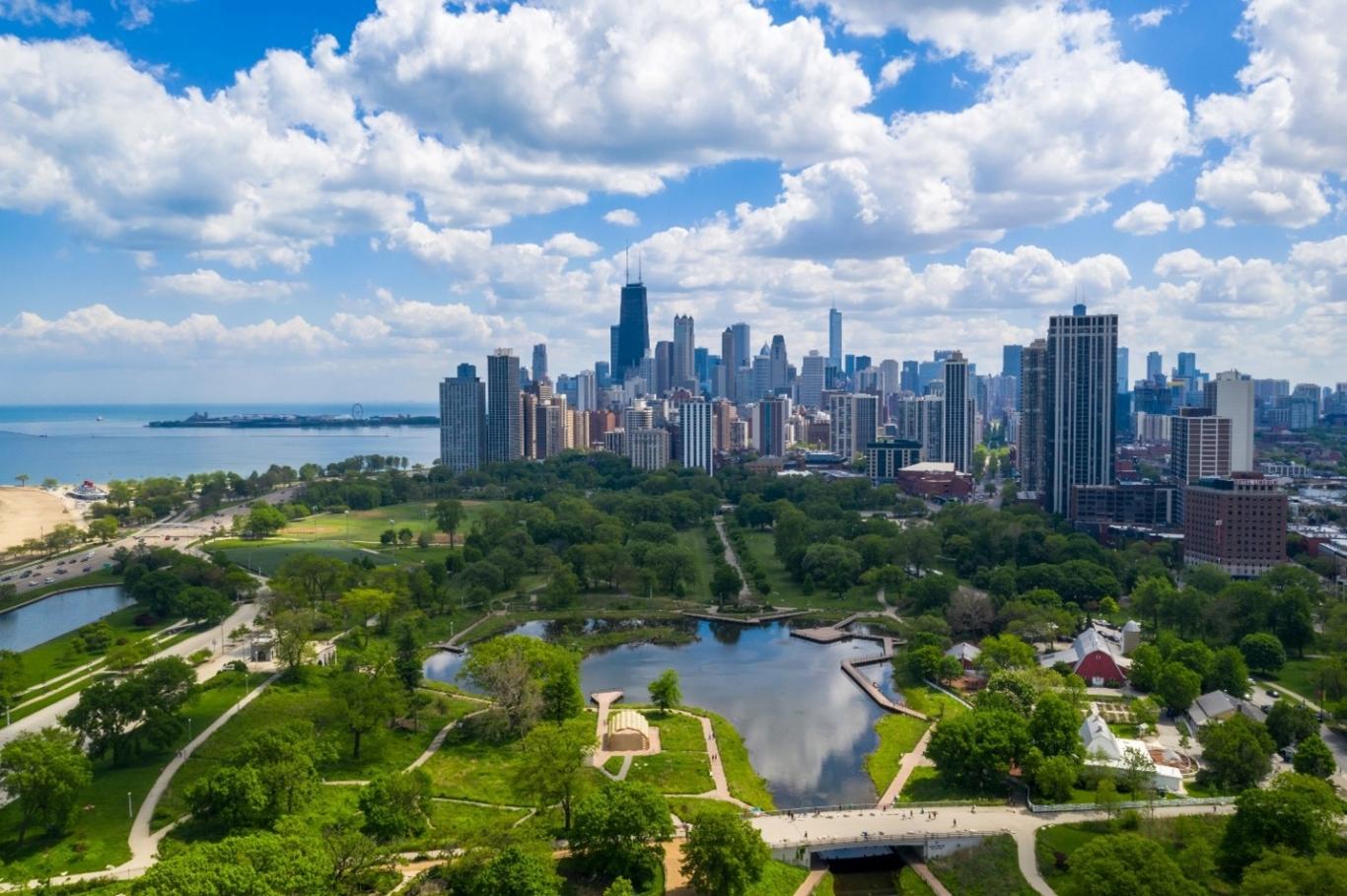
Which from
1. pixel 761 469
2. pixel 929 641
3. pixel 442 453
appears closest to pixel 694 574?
pixel 929 641

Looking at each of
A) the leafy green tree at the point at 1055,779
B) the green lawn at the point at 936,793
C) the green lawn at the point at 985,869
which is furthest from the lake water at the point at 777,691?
the leafy green tree at the point at 1055,779

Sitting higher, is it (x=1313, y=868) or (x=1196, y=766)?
(x=1313, y=868)

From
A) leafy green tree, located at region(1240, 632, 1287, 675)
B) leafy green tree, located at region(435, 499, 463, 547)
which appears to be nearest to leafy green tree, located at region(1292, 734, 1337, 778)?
leafy green tree, located at region(1240, 632, 1287, 675)

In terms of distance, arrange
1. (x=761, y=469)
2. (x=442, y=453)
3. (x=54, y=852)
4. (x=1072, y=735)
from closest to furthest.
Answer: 1. (x=54, y=852)
2. (x=1072, y=735)
3. (x=761, y=469)
4. (x=442, y=453)

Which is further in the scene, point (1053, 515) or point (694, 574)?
point (1053, 515)

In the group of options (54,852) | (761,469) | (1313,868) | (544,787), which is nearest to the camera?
(1313,868)

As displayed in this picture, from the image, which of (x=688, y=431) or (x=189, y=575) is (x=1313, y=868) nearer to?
(x=189, y=575)

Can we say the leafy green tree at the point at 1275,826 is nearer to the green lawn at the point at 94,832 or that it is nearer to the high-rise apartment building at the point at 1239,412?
the green lawn at the point at 94,832
